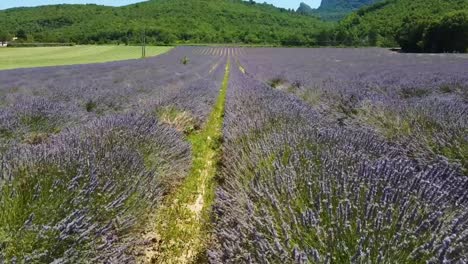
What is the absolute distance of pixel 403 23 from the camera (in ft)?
163

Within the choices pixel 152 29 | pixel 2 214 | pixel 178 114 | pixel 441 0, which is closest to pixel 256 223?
pixel 2 214

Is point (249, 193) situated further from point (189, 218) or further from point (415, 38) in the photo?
point (415, 38)

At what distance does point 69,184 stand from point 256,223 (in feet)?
3.44

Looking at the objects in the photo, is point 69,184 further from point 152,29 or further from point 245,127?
point 152,29

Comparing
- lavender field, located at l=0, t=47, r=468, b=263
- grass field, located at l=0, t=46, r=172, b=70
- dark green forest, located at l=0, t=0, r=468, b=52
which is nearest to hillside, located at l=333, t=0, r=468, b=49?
dark green forest, located at l=0, t=0, r=468, b=52

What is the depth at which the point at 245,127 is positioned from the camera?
154 inches

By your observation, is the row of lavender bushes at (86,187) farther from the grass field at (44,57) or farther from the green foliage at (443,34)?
the green foliage at (443,34)

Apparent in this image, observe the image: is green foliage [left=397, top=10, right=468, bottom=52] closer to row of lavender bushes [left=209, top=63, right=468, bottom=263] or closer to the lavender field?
the lavender field

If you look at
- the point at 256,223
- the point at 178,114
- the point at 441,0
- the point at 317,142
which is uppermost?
the point at 441,0

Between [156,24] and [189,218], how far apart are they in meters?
80.0

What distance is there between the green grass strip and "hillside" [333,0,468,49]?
34.2 m

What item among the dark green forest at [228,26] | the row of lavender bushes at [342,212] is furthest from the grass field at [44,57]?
the row of lavender bushes at [342,212]

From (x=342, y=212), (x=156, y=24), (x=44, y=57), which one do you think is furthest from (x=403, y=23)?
(x=342, y=212)

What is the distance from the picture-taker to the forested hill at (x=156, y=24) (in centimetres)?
6594
